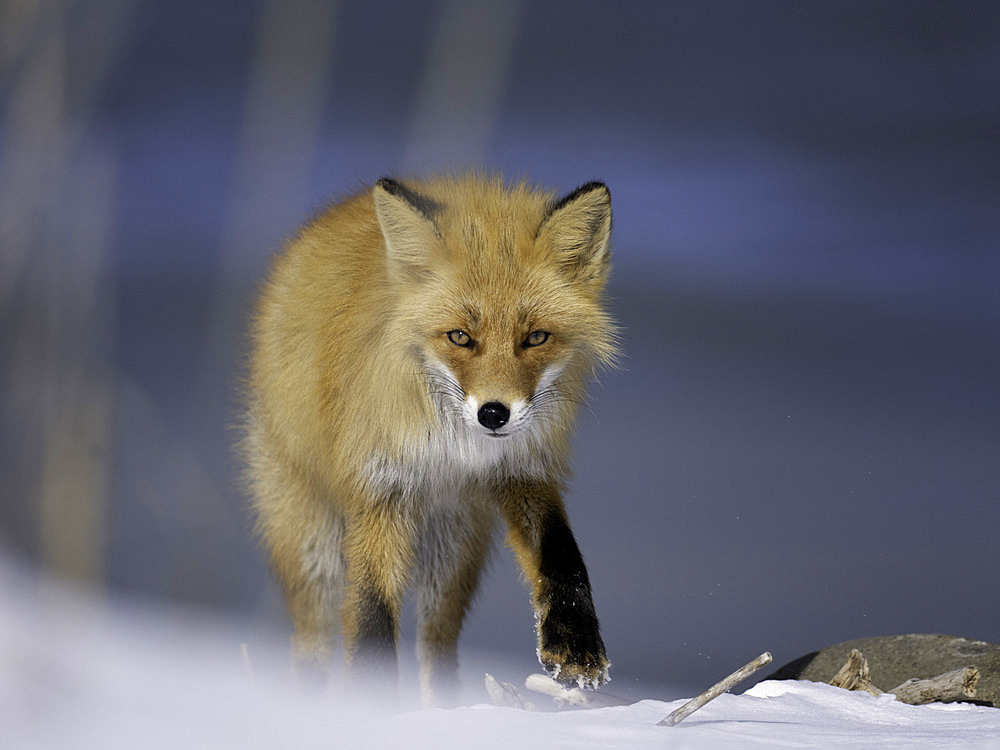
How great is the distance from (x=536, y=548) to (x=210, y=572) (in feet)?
3.99

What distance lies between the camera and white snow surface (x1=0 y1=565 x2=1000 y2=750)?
194 cm

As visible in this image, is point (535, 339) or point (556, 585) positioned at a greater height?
point (535, 339)

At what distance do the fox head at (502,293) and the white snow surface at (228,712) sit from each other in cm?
90

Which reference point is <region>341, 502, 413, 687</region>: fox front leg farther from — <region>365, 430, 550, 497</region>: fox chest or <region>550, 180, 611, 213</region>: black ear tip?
<region>550, 180, 611, 213</region>: black ear tip

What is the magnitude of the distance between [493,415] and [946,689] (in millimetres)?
1993

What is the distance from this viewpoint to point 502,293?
3.04 m

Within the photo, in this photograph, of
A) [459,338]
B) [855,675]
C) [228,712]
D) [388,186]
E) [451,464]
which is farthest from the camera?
[855,675]

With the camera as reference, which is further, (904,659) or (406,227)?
(904,659)

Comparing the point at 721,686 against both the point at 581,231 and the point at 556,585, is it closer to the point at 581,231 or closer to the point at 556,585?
the point at 556,585

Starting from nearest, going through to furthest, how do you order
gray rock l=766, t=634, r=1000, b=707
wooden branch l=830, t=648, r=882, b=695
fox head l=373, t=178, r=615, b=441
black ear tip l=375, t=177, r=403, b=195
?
fox head l=373, t=178, r=615, b=441, black ear tip l=375, t=177, r=403, b=195, wooden branch l=830, t=648, r=882, b=695, gray rock l=766, t=634, r=1000, b=707

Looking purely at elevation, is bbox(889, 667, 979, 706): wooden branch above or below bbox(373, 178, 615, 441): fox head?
below

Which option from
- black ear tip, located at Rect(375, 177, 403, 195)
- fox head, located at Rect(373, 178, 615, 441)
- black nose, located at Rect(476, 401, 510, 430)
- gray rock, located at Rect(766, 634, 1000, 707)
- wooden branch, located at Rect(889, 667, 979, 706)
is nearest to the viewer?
black nose, located at Rect(476, 401, 510, 430)

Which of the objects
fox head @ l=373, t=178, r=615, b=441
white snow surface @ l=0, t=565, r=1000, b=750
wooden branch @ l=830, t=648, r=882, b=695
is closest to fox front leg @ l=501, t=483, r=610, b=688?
white snow surface @ l=0, t=565, r=1000, b=750

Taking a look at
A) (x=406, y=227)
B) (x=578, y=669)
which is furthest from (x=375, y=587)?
(x=406, y=227)
